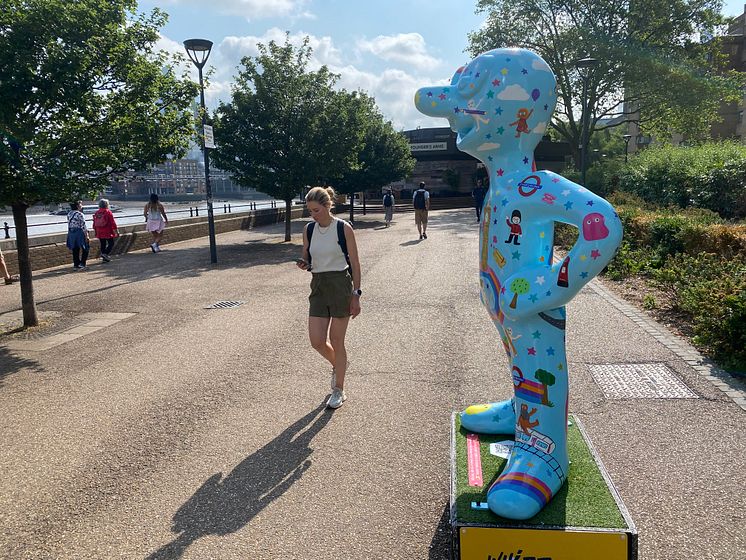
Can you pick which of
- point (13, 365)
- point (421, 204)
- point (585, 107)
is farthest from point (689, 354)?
point (585, 107)

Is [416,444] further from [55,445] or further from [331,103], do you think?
[331,103]

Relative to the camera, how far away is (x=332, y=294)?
14.3 feet

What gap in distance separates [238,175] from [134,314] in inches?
347

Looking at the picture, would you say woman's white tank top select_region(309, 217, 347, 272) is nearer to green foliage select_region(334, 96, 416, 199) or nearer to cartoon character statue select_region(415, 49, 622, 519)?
cartoon character statue select_region(415, 49, 622, 519)

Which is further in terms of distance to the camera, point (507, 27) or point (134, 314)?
point (507, 27)

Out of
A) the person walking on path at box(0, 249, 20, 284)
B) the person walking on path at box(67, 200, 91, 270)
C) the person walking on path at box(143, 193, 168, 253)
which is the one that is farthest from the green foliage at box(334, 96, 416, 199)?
the person walking on path at box(0, 249, 20, 284)

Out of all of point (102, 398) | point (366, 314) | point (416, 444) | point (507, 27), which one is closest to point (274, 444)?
point (416, 444)

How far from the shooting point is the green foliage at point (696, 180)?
1205cm

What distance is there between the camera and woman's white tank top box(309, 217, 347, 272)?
14.2 ft

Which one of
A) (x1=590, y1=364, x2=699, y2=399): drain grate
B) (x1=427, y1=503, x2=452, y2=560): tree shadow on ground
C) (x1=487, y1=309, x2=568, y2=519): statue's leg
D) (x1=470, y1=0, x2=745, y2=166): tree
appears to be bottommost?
(x1=427, y1=503, x2=452, y2=560): tree shadow on ground

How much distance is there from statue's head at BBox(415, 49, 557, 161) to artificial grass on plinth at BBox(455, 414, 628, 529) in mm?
1798

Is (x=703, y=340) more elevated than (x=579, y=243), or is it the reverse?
(x=579, y=243)

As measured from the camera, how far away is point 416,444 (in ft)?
12.9

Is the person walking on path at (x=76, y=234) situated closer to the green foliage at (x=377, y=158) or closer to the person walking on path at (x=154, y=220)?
the person walking on path at (x=154, y=220)
